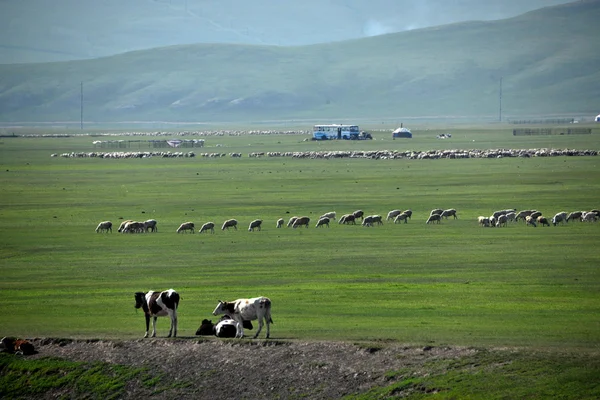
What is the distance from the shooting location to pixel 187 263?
33281 millimetres

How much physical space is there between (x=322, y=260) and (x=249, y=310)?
36.7ft

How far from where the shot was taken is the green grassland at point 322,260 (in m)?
23.8

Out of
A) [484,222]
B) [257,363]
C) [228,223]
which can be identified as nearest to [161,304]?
[257,363]

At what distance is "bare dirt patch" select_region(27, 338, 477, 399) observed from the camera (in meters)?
20.5

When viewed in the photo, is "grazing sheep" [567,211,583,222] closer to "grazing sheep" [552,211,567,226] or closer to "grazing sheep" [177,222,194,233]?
"grazing sheep" [552,211,567,226]

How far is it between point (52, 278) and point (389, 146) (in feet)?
274

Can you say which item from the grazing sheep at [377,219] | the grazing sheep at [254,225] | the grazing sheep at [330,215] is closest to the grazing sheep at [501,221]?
the grazing sheep at [377,219]

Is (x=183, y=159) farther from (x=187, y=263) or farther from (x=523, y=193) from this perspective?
(x=187, y=263)

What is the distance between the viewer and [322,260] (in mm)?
33250

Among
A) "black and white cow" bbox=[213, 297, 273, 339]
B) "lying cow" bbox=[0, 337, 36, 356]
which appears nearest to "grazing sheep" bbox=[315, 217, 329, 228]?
"black and white cow" bbox=[213, 297, 273, 339]

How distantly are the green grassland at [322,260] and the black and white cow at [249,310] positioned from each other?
67 centimetres

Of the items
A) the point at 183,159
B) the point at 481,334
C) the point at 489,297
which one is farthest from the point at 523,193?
the point at 183,159

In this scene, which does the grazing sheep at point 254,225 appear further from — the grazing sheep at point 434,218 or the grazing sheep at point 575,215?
the grazing sheep at point 575,215

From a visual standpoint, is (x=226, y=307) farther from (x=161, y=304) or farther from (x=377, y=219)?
(x=377, y=219)
